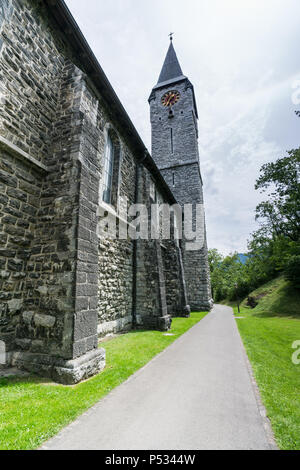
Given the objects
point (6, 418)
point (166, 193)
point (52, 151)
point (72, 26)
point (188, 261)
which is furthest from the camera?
point (188, 261)

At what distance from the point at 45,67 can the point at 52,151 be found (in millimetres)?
2173

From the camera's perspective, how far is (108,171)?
775 centimetres

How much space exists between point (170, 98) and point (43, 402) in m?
24.4

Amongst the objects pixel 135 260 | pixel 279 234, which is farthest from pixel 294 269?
pixel 135 260

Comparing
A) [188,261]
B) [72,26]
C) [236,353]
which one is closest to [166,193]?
[188,261]

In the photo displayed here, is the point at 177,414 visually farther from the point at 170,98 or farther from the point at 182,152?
the point at 170,98

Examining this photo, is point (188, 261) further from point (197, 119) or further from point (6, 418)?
point (197, 119)

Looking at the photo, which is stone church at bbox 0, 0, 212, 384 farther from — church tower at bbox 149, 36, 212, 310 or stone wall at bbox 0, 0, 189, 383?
church tower at bbox 149, 36, 212, 310

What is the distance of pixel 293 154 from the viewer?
65.9 ft

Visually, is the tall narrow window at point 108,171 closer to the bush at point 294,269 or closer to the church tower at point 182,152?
the church tower at point 182,152

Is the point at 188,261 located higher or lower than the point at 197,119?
lower

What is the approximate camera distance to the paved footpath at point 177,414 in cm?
211

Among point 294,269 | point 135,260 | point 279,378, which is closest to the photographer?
point 279,378

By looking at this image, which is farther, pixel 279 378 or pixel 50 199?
pixel 50 199
